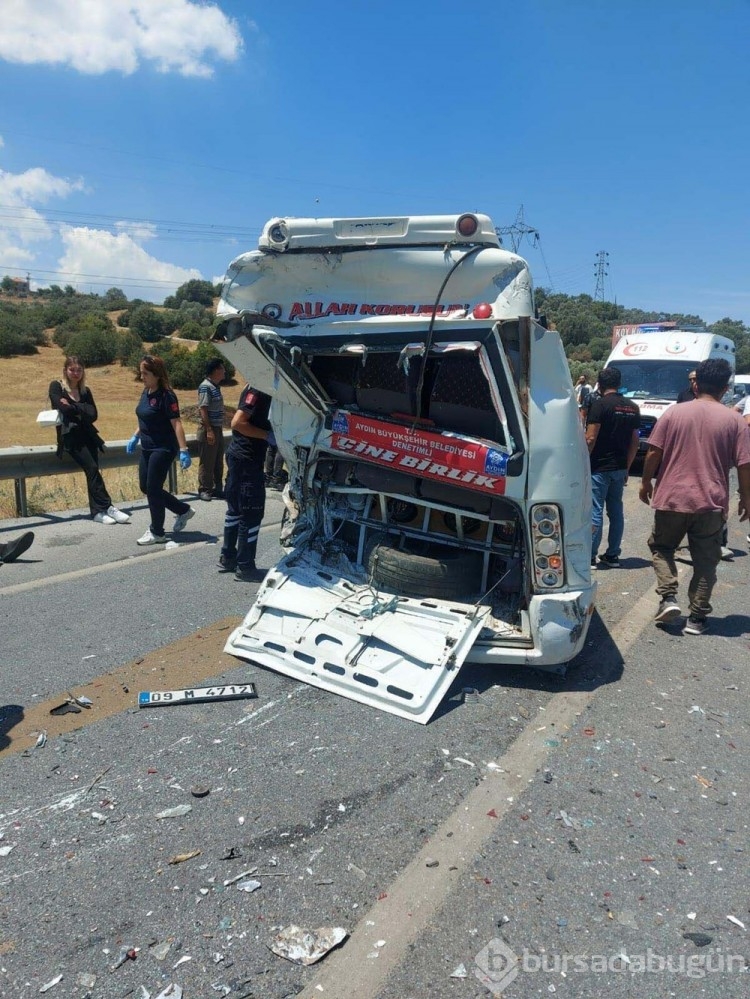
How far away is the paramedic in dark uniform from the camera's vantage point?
564cm

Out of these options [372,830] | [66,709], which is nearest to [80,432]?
[66,709]

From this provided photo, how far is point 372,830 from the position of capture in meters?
2.79

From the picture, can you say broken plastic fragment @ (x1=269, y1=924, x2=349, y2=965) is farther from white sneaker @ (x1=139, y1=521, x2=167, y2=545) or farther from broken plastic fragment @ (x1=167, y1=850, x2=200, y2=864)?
white sneaker @ (x1=139, y1=521, x2=167, y2=545)

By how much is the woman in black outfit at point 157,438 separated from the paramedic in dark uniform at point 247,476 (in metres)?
1.32

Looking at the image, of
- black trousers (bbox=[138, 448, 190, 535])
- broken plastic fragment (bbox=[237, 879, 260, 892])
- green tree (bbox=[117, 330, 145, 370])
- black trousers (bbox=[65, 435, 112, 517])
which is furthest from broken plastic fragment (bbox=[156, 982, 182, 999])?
green tree (bbox=[117, 330, 145, 370])

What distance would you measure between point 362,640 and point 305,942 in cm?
191

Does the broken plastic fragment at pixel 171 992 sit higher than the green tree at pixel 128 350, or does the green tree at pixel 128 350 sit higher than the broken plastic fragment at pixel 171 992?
the green tree at pixel 128 350

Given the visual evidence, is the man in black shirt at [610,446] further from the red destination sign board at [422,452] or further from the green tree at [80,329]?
the green tree at [80,329]

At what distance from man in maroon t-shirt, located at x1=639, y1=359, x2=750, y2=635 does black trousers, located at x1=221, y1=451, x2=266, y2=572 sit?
3.05m

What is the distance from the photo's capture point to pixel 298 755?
3.28 meters

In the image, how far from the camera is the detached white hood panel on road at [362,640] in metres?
3.77

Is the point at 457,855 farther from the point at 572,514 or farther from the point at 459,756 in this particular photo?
the point at 572,514

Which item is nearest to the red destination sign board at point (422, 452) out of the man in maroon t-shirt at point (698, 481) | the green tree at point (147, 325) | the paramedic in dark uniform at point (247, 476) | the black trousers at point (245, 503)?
the paramedic in dark uniform at point (247, 476)

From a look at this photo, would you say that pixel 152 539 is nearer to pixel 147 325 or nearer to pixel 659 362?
pixel 659 362
